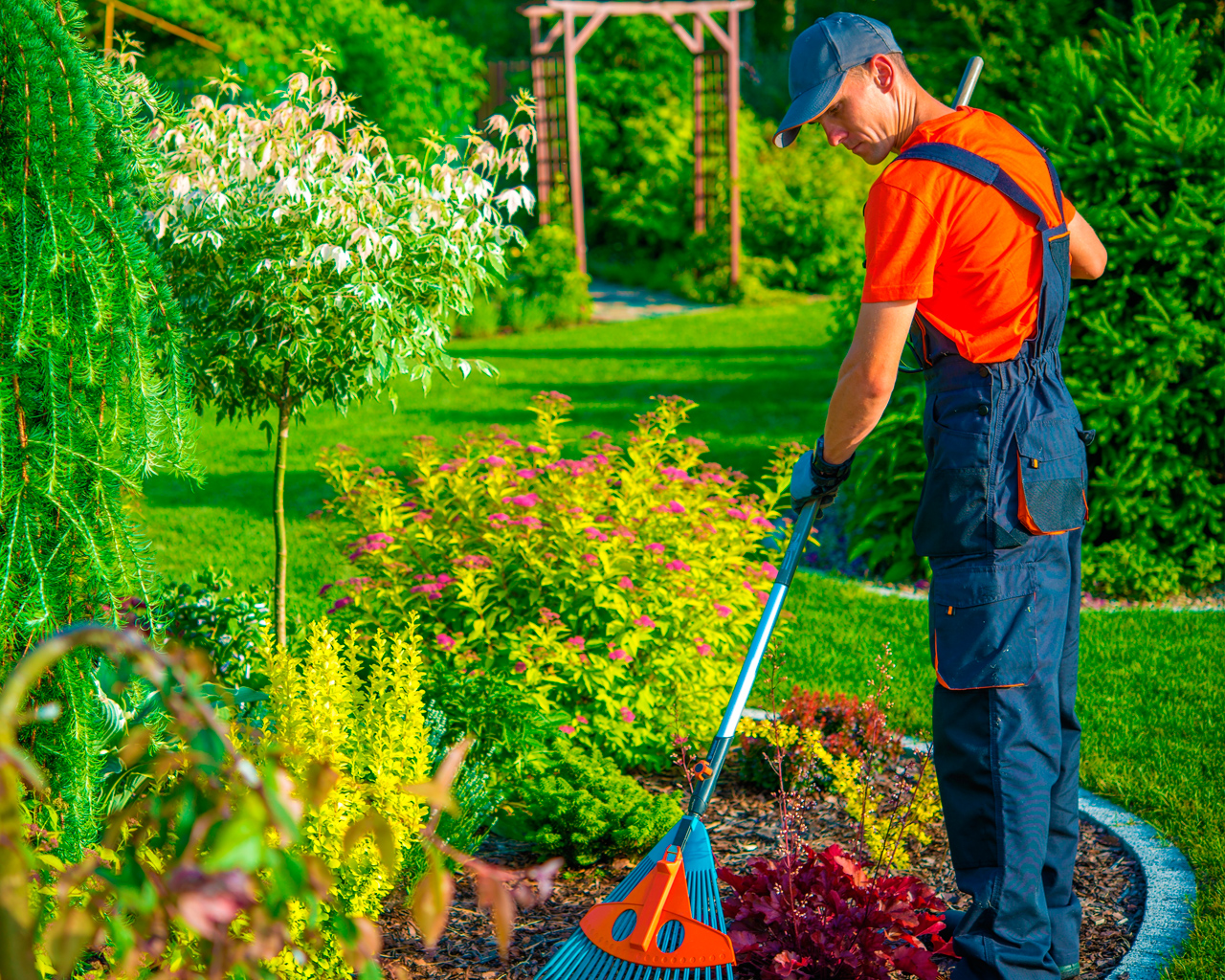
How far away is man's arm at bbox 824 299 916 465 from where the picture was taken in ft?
7.66

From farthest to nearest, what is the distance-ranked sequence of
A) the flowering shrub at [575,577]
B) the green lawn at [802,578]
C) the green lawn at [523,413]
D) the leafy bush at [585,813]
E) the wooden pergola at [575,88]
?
the wooden pergola at [575,88] → the green lawn at [523,413] → the green lawn at [802,578] → the flowering shrub at [575,577] → the leafy bush at [585,813]

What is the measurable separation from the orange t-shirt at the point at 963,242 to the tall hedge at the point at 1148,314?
3.10 meters

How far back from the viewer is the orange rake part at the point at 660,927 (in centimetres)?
252

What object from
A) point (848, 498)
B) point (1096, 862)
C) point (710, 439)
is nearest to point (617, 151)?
point (710, 439)

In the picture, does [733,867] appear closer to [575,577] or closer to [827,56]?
[575,577]

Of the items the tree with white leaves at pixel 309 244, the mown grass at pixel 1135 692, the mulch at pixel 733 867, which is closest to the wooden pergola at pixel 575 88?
the mown grass at pixel 1135 692

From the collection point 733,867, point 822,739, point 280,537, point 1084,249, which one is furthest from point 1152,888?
point 280,537

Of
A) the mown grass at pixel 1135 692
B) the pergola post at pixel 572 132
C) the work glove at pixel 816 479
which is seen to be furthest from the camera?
the pergola post at pixel 572 132

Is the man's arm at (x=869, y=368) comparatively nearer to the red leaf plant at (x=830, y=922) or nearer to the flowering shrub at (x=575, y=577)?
the red leaf plant at (x=830, y=922)

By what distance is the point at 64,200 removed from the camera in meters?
2.54

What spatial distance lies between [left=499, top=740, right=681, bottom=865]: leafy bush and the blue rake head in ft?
1.36

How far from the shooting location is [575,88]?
16.2 metres

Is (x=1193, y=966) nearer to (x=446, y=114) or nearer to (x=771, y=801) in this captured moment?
(x=771, y=801)

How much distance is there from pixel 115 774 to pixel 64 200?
143 cm
